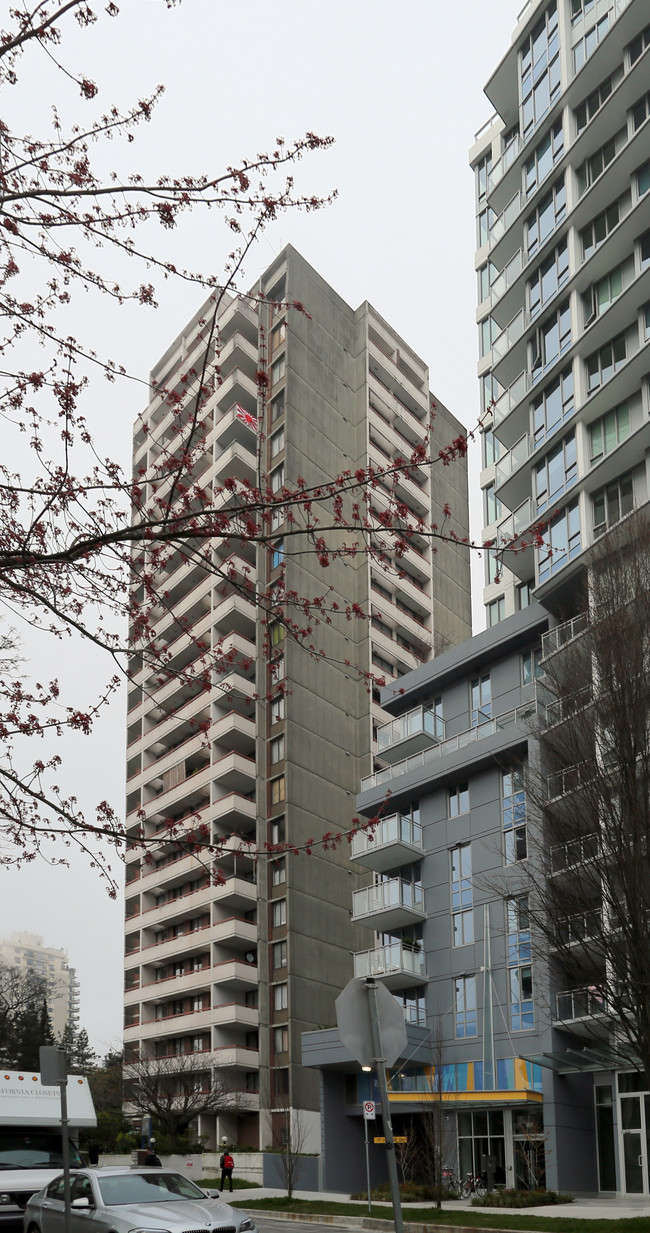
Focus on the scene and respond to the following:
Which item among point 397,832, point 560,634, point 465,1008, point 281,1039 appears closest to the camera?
point 560,634

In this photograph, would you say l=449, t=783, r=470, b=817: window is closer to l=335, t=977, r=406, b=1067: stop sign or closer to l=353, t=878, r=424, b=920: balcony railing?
l=353, t=878, r=424, b=920: balcony railing

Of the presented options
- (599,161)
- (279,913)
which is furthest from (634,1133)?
(279,913)

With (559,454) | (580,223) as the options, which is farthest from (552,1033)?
(580,223)

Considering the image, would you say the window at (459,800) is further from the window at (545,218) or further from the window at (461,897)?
the window at (545,218)

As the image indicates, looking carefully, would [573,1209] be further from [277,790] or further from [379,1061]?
[277,790]

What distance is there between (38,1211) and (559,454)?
27.3 meters

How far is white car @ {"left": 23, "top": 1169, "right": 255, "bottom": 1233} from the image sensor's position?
1206 centimetres

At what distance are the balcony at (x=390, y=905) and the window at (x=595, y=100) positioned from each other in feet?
82.1

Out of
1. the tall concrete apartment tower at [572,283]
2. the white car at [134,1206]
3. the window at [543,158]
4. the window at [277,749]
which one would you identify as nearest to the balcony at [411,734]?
the tall concrete apartment tower at [572,283]

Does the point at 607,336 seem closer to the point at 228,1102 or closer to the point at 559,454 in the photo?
the point at 559,454

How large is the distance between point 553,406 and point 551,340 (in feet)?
7.33

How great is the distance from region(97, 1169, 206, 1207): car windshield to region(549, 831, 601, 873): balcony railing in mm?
10475

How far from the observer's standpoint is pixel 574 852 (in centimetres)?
2234

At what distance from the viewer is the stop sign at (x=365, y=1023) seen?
901 centimetres
